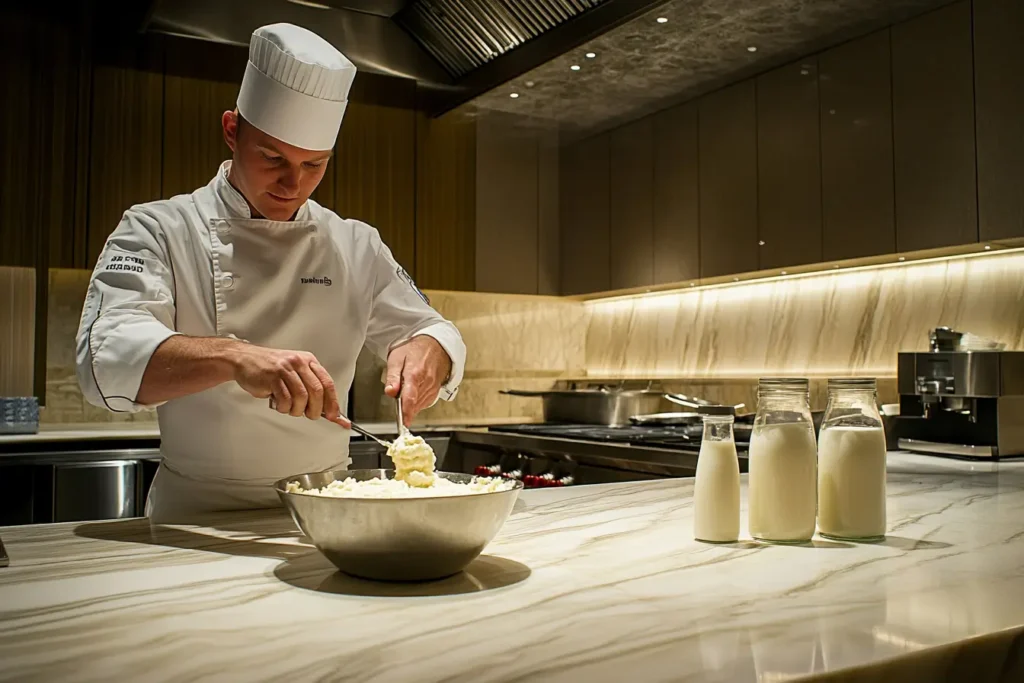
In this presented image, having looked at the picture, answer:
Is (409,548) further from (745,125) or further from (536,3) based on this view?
(745,125)

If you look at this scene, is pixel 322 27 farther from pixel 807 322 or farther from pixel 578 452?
pixel 807 322

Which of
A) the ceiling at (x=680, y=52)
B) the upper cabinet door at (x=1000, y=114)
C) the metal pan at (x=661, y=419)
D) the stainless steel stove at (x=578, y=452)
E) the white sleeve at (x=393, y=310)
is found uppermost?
the ceiling at (x=680, y=52)

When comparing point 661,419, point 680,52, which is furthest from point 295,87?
point 661,419

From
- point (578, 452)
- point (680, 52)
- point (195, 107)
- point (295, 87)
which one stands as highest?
point (680, 52)

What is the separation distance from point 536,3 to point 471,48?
2.22 ft

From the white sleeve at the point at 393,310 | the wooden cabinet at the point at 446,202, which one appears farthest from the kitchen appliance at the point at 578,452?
the white sleeve at the point at 393,310

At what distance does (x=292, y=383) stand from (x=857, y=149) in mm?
2686

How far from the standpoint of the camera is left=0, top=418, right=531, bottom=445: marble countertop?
3.08 metres

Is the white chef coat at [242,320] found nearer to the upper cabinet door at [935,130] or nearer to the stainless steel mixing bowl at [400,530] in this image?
the stainless steel mixing bowl at [400,530]

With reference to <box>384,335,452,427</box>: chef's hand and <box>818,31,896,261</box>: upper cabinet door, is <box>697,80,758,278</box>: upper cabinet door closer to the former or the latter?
<box>818,31,896,261</box>: upper cabinet door

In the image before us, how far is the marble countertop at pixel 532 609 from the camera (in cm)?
66

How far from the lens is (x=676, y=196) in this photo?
13.1ft

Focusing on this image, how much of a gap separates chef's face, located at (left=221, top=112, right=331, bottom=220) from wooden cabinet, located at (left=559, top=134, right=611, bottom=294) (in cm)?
296

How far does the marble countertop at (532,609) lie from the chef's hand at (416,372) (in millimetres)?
262
